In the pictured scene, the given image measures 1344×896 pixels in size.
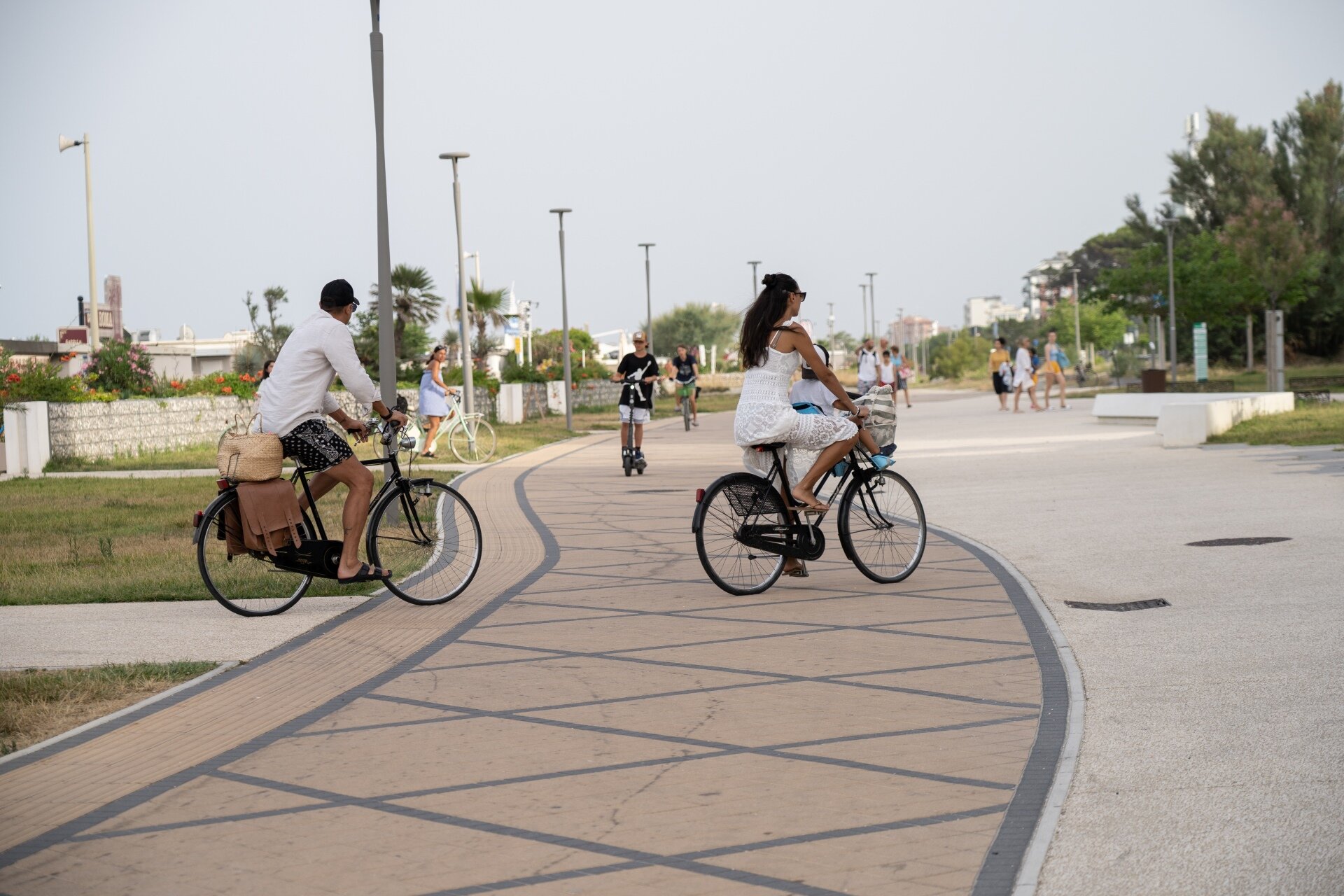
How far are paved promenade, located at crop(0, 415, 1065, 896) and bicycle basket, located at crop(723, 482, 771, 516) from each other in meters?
0.55

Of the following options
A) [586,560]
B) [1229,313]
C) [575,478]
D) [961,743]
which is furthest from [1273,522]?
[1229,313]

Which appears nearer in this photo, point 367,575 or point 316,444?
point 316,444

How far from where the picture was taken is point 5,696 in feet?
20.3

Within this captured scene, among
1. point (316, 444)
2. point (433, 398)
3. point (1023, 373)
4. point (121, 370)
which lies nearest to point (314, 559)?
point (316, 444)

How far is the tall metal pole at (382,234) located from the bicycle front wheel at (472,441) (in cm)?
894

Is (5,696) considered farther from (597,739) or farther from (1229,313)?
(1229,313)

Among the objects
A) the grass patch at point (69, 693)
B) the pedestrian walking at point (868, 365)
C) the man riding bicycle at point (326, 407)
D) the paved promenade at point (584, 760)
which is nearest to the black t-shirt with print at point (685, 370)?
the pedestrian walking at point (868, 365)

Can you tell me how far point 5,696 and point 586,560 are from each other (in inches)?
190

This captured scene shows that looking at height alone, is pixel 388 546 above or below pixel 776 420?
below

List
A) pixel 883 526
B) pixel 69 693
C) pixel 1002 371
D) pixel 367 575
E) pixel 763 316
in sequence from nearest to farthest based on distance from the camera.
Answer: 1. pixel 69 693
2. pixel 367 575
3. pixel 763 316
4. pixel 883 526
5. pixel 1002 371

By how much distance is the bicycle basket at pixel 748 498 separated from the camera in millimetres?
8477

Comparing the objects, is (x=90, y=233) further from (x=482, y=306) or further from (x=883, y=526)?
(x=883, y=526)

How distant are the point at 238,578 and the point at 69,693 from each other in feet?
9.92

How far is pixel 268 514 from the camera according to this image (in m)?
8.05
